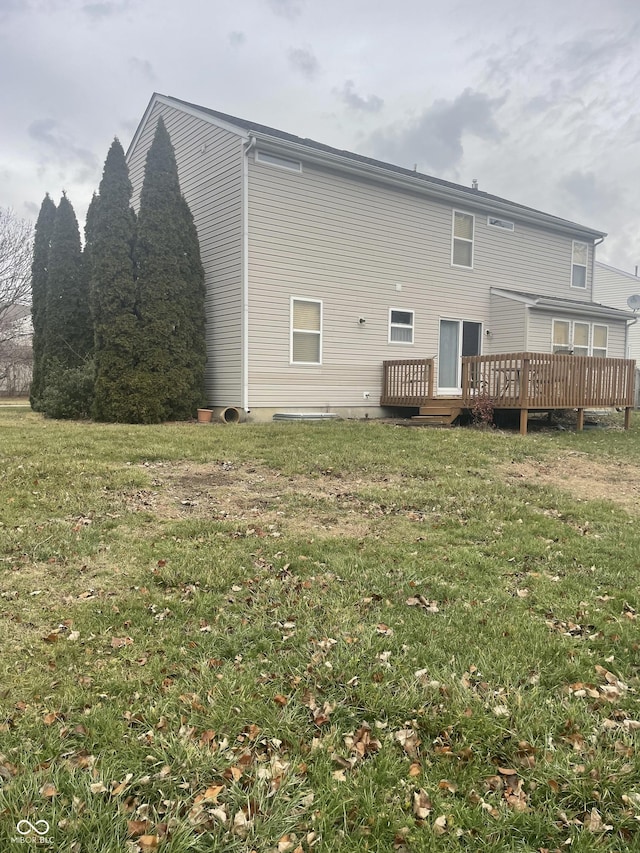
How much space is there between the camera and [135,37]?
14.1 meters

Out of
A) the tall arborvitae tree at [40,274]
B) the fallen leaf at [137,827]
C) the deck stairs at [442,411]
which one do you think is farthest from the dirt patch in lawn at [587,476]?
the tall arborvitae tree at [40,274]

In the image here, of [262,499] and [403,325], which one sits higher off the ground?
[403,325]

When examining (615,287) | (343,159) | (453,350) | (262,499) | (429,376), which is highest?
(615,287)

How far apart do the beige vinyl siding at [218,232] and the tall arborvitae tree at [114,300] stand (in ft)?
6.18

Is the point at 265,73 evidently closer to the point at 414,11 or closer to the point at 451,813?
the point at 414,11

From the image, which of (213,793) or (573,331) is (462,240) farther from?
(213,793)

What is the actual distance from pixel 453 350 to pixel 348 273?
4.05m

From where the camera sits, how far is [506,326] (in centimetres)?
1534

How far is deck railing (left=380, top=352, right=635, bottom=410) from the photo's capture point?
10977mm

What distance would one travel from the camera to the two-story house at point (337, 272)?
1178 cm

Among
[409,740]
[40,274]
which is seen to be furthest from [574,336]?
[409,740]

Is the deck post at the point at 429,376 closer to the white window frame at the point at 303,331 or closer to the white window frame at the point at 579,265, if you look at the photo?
the white window frame at the point at 303,331

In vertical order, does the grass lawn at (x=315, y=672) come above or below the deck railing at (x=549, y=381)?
below

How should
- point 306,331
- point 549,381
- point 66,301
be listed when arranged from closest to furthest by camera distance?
1. point 549,381
2. point 306,331
3. point 66,301
